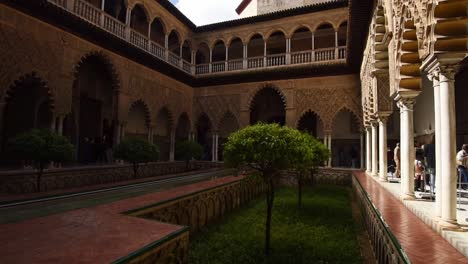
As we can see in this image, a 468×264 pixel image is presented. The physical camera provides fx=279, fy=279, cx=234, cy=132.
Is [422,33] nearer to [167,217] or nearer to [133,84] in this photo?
[167,217]

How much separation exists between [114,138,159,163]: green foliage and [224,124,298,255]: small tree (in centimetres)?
Result: 555

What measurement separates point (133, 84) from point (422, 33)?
35.2 feet

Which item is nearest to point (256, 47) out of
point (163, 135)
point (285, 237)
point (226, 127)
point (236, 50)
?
point (236, 50)

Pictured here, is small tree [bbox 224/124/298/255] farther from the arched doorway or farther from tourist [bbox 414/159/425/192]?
the arched doorway

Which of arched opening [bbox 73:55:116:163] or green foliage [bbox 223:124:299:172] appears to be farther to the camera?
arched opening [bbox 73:55:116:163]

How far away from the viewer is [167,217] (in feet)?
14.2

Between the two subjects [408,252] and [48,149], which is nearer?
[408,252]

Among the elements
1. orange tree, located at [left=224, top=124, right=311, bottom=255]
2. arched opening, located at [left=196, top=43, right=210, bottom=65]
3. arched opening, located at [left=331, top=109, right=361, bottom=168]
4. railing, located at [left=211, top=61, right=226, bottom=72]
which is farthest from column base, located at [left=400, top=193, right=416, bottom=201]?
arched opening, located at [left=196, top=43, right=210, bottom=65]

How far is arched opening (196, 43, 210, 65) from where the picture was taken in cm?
1806

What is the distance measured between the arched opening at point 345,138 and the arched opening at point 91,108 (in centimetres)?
1146

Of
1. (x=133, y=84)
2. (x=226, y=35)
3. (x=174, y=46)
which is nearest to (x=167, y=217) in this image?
(x=133, y=84)

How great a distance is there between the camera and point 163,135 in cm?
1596

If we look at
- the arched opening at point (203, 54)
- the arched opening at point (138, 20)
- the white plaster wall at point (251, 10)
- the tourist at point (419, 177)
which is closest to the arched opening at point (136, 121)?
the arched opening at point (138, 20)

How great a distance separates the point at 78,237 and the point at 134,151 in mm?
7071
